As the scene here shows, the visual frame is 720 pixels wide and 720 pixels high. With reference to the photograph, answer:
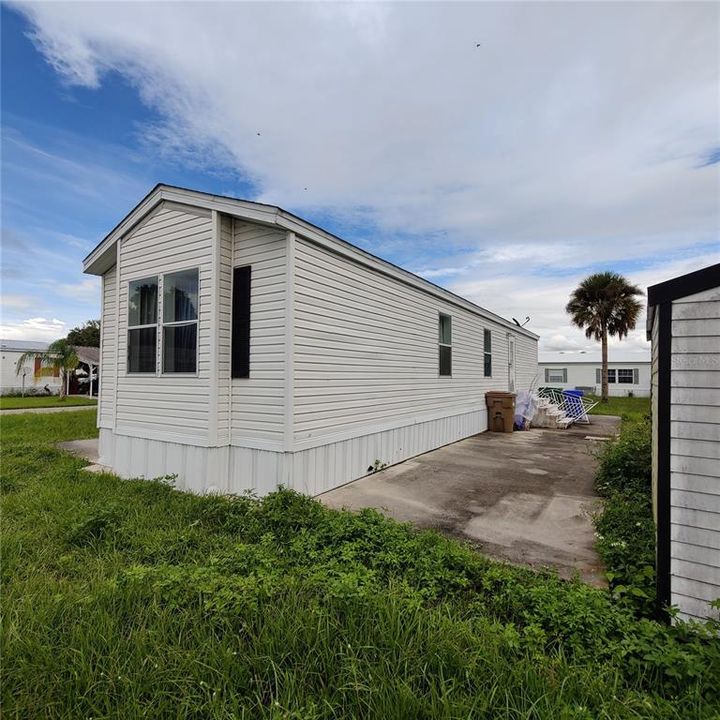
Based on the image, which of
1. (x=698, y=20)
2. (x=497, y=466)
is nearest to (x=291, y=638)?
(x=497, y=466)

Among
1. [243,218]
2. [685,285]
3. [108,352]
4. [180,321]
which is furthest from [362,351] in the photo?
[108,352]

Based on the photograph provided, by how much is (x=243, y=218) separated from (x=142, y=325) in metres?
2.51

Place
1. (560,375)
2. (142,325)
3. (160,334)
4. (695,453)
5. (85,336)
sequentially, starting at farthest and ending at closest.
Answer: (85,336)
(560,375)
(142,325)
(160,334)
(695,453)

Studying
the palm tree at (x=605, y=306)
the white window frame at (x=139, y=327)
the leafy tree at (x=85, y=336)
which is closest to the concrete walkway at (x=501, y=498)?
the white window frame at (x=139, y=327)

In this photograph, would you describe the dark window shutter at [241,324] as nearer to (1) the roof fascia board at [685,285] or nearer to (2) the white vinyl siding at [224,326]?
(2) the white vinyl siding at [224,326]

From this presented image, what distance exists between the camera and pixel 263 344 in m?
4.98

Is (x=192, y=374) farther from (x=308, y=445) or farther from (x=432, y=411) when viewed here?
(x=432, y=411)

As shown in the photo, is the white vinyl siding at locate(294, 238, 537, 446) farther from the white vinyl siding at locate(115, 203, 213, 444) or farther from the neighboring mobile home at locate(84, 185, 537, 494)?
the white vinyl siding at locate(115, 203, 213, 444)

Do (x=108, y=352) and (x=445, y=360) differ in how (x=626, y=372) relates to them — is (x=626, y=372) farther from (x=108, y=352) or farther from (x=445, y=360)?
(x=108, y=352)

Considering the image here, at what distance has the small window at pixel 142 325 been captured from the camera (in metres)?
5.89

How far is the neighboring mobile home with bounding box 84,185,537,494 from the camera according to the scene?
4891 millimetres

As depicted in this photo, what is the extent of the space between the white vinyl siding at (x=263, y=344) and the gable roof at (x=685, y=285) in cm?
370

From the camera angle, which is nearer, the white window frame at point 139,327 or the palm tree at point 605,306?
the white window frame at point 139,327

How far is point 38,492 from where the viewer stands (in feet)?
16.1
